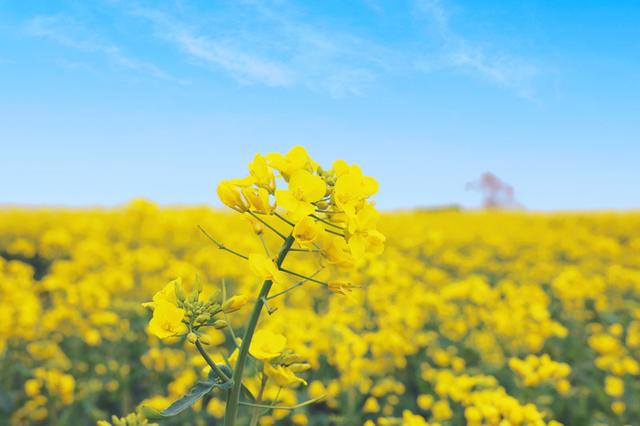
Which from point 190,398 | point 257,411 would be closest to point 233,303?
point 190,398

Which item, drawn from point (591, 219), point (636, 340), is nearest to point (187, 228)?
point (636, 340)

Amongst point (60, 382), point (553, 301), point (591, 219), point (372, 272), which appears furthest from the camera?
point (591, 219)

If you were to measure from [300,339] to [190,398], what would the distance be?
2436mm

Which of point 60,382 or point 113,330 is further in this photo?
point 113,330

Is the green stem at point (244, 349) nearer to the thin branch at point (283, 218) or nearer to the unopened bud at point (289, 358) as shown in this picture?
the thin branch at point (283, 218)

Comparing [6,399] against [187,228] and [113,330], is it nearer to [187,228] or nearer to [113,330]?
[113,330]

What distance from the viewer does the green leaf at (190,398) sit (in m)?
1.14

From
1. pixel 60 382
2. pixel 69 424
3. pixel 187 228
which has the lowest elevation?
pixel 69 424

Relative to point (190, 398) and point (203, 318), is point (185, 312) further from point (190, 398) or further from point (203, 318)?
point (190, 398)

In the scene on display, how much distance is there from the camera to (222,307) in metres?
1.27

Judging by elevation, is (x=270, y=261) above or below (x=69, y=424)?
above

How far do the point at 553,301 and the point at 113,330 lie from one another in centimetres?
691

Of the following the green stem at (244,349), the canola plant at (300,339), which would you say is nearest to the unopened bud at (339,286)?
the canola plant at (300,339)

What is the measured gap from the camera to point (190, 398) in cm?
116
